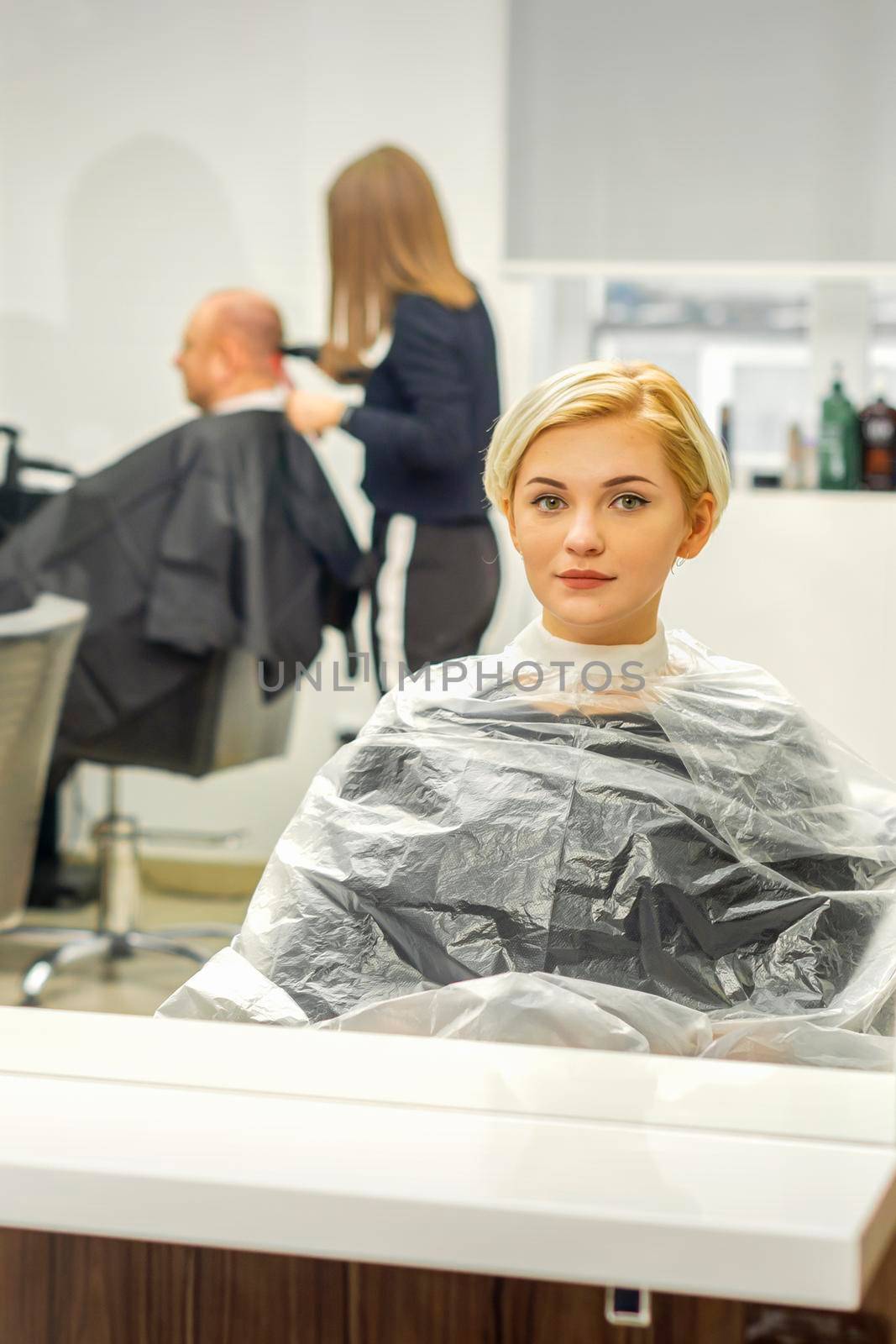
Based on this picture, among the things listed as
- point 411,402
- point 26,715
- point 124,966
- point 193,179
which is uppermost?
point 193,179

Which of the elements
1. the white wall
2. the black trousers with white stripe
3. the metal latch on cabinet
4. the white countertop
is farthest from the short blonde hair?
the white wall

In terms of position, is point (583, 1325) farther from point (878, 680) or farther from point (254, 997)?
point (878, 680)

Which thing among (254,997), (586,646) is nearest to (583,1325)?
(254,997)

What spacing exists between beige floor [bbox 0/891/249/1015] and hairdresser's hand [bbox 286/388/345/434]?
118cm

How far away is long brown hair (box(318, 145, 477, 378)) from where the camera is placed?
2.96 m

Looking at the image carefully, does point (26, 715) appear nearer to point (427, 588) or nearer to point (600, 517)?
point (427, 588)

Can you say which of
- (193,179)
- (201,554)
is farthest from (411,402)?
(193,179)

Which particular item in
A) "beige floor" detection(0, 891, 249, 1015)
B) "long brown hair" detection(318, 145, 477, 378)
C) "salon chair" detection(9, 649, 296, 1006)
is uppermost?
"long brown hair" detection(318, 145, 477, 378)

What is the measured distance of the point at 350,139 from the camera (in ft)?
9.84

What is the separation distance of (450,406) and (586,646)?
163 cm

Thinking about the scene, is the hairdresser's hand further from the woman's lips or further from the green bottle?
the woman's lips

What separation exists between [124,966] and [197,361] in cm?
145

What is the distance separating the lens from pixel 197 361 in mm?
3121

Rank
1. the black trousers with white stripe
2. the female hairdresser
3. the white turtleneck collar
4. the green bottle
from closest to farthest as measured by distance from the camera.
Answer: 1. the white turtleneck collar
2. the black trousers with white stripe
3. the female hairdresser
4. the green bottle
